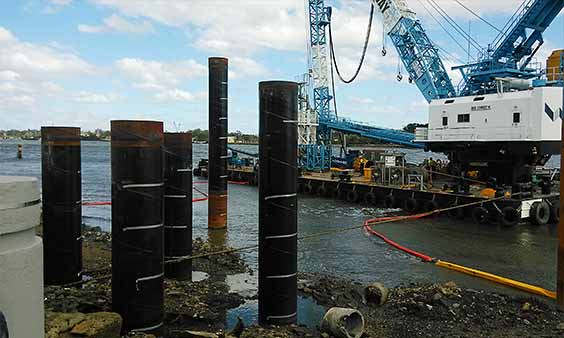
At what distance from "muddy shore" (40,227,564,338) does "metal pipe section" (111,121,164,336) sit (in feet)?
2.15

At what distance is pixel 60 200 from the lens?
31.3 ft

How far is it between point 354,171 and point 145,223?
32378 millimetres

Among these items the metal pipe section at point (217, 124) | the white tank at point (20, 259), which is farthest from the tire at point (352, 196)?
the white tank at point (20, 259)

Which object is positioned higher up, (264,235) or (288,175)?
(288,175)

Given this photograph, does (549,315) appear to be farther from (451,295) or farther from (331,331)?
(331,331)

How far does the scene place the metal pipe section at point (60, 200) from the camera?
9.43m

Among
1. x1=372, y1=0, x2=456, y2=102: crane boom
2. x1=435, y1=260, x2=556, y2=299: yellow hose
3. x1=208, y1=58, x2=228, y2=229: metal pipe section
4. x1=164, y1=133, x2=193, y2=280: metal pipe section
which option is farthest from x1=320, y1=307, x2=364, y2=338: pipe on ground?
x1=372, y1=0, x2=456, y2=102: crane boom

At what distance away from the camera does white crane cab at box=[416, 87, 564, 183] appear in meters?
22.0

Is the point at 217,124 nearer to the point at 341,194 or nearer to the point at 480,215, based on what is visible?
the point at 480,215

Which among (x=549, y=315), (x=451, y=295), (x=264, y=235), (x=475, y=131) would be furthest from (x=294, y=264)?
(x=475, y=131)

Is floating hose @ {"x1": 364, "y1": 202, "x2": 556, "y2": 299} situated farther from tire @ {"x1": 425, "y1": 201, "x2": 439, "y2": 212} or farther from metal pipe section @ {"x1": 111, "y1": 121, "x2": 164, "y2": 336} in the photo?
metal pipe section @ {"x1": 111, "y1": 121, "x2": 164, "y2": 336}

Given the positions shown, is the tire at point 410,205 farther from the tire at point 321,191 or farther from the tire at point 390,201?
the tire at point 321,191

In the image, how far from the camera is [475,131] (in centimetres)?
2445

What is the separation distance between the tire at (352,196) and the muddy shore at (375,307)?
58.7 ft
